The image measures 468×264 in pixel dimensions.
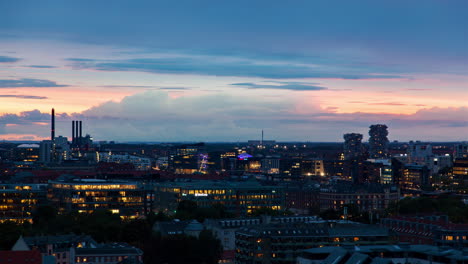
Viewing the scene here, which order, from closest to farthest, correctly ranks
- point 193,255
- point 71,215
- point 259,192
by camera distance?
point 193,255
point 71,215
point 259,192

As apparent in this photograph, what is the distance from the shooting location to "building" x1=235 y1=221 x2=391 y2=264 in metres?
91.9

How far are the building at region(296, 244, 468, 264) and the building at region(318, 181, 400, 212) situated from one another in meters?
84.9

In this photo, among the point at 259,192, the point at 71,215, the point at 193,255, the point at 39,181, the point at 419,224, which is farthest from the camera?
the point at 39,181

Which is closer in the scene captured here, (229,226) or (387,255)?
(387,255)

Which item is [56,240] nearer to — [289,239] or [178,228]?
[178,228]

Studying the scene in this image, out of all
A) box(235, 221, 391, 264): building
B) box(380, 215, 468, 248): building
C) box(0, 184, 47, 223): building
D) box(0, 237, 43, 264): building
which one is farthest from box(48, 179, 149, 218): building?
box(0, 237, 43, 264): building

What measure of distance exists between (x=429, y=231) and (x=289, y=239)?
62.4 feet

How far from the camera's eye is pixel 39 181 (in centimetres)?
19400

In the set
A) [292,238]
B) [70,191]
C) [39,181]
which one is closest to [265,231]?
[292,238]

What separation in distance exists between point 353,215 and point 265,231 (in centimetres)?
4599

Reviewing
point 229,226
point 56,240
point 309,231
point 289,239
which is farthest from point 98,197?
point 289,239

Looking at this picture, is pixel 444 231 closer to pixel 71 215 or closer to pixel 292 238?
pixel 292 238

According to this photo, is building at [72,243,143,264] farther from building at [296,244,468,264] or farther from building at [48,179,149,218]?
building at [48,179,149,218]

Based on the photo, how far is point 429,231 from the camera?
102688 millimetres
